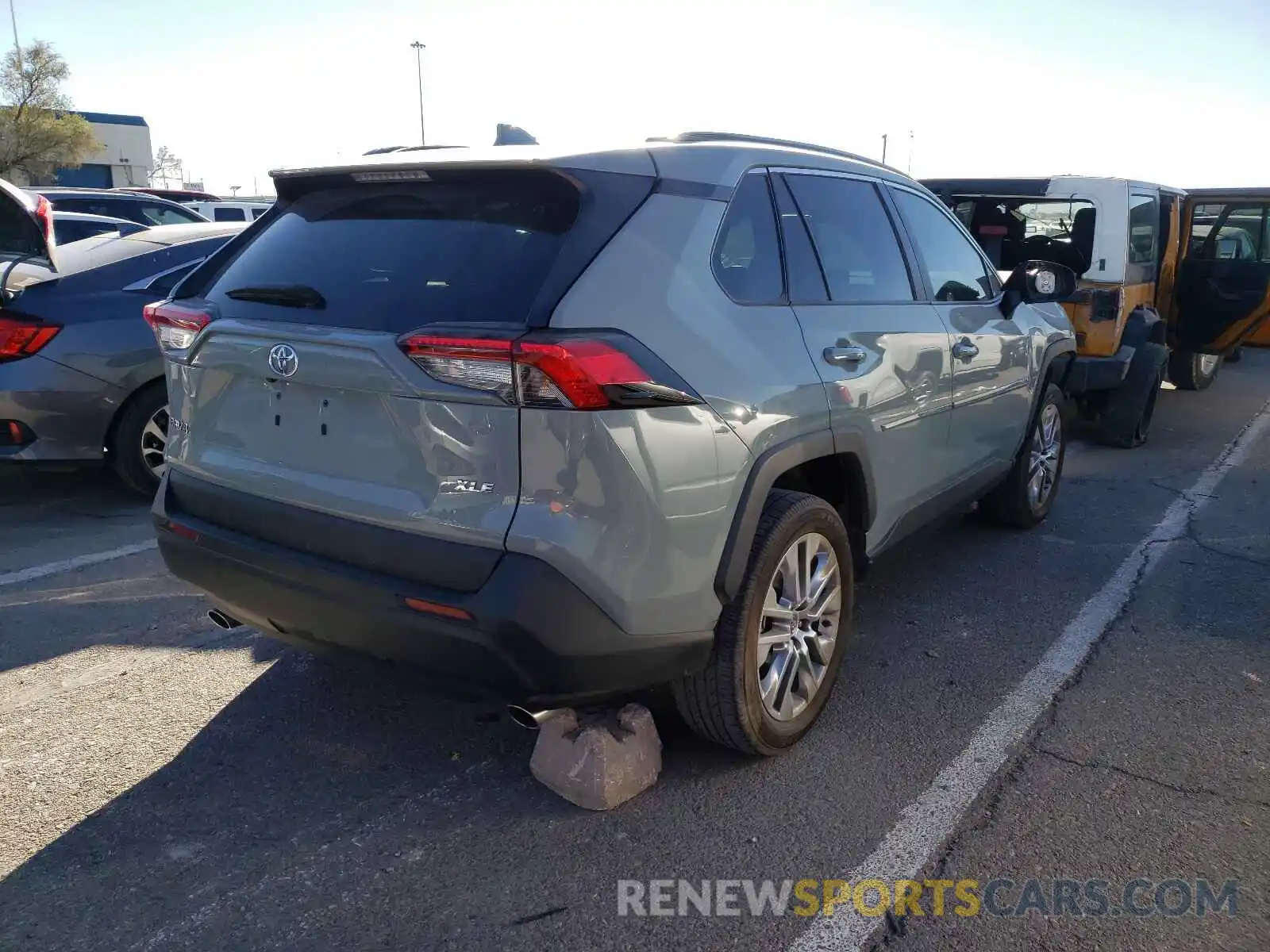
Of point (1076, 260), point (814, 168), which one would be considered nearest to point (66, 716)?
point (814, 168)

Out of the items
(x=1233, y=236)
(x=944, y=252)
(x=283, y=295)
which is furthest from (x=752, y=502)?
(x=1233, y=236)

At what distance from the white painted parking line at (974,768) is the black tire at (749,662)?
1.55ft

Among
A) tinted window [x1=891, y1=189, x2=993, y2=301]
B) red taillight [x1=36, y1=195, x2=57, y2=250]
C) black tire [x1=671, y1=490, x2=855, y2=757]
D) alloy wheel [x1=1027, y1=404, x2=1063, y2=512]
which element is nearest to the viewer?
black tire [x1=671, y1=490, x2=855, y2=757]

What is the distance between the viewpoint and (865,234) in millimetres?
3799

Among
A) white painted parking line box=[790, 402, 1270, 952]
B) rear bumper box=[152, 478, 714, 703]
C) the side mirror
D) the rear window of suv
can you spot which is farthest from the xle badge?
the side mirror

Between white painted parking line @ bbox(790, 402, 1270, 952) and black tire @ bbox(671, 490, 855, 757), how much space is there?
471 mm

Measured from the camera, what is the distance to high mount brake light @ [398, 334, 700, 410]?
92.9 inches

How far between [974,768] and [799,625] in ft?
2.28

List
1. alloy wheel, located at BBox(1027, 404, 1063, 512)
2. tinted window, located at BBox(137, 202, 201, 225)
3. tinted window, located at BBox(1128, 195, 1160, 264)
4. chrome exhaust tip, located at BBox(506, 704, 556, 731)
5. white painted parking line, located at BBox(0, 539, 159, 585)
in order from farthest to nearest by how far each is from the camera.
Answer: tinted window, located at BBox(137, 202, 201, 225) < tinted window, located at BBox(1128, 195, 1160, 264) < alloy wheel, located at BBox(1027, 404, 1063, 512) < white painted parking line, located at BBox(0, 539, 159, 585) < chrome exhaust tip, located at BBox(506, 704, 556, 731)

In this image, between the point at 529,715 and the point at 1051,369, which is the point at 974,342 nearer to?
the point at 1051,369

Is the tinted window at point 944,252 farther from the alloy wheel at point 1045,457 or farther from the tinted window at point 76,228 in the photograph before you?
the tinted window at point 76,228

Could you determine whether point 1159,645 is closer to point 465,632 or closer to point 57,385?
point 465,632

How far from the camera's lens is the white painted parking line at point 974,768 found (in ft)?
8.18

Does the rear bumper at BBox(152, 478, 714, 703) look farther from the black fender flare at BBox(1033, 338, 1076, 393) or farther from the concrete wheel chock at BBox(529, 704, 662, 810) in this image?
the black fender flare at BBox(1033, 338, 1076, 393)
